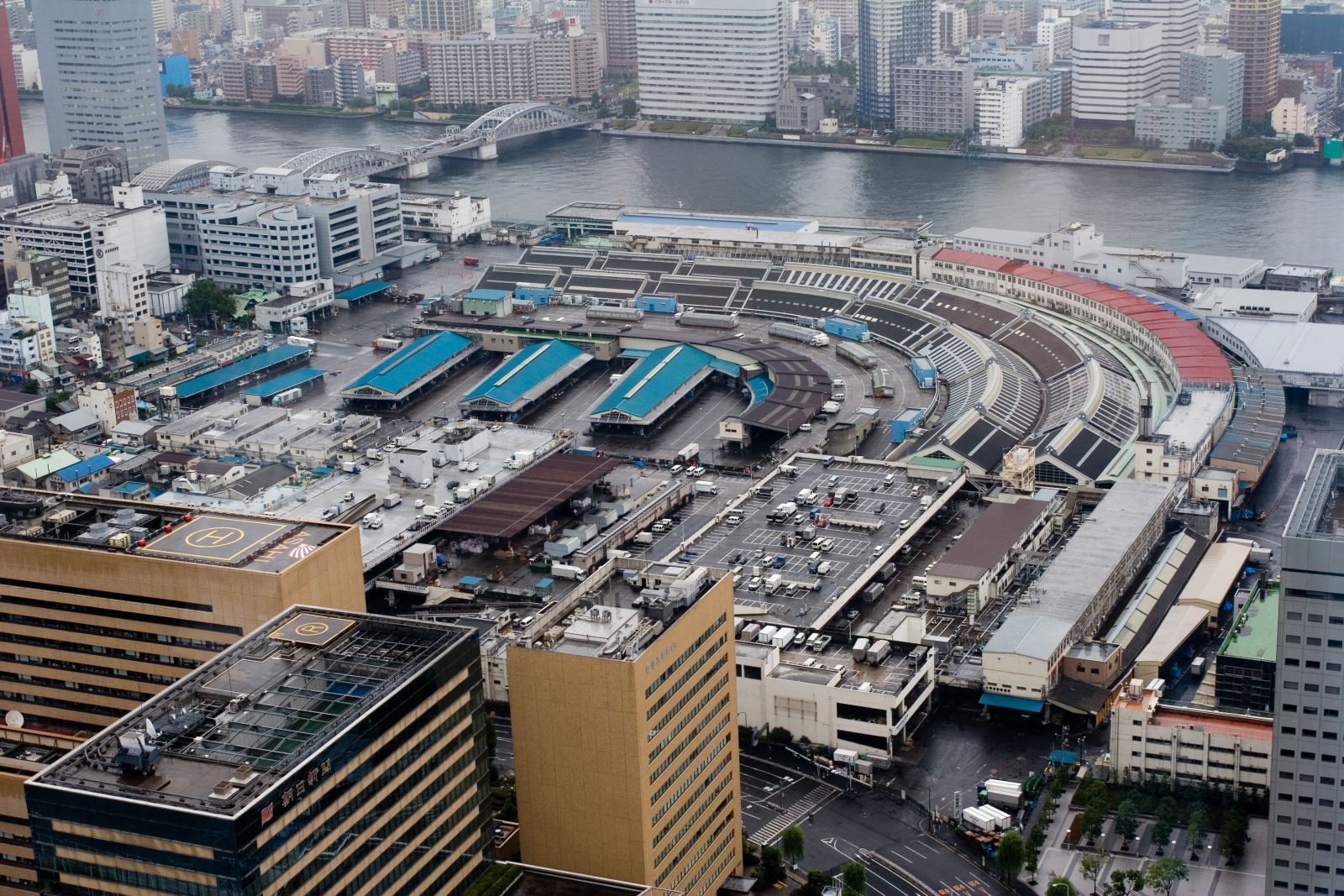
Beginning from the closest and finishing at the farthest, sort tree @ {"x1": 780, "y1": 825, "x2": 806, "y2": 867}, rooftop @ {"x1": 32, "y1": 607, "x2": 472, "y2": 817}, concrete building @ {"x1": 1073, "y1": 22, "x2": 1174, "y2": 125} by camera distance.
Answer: rooftop @ {"x1": 32, "y1": 607, "x2": 472, "y2": 817}
tree @ {"x1": 780, "y1": 825, "x2": 806, "y2": 867}
concrete building @ {"x1": 1073, "y1": 22, "x2": 1174, "y2": 125}

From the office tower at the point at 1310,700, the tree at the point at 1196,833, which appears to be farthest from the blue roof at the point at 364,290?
the office tower at the point at 1310,700

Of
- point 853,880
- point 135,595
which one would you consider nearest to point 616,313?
point 135,595

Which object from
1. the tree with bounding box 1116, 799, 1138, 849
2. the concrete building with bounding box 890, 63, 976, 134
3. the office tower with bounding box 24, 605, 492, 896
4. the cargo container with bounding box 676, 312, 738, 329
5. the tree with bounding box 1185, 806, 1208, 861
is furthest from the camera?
the concrete building with bounding box 890, 63, 976, 134

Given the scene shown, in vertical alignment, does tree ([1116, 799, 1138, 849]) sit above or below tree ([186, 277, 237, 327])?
below

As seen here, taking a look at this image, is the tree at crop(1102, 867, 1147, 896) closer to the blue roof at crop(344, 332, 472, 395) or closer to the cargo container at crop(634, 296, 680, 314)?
the blue roof at crop(344, 332, 472, 395)

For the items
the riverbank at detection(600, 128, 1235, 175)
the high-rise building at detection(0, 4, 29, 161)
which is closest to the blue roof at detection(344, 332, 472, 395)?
the high-rise building at detection(0, 4, 29, 161)

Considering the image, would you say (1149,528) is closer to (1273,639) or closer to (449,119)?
(1273,639)

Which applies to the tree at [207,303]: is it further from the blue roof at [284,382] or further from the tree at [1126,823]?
the tree at [1126,823]
